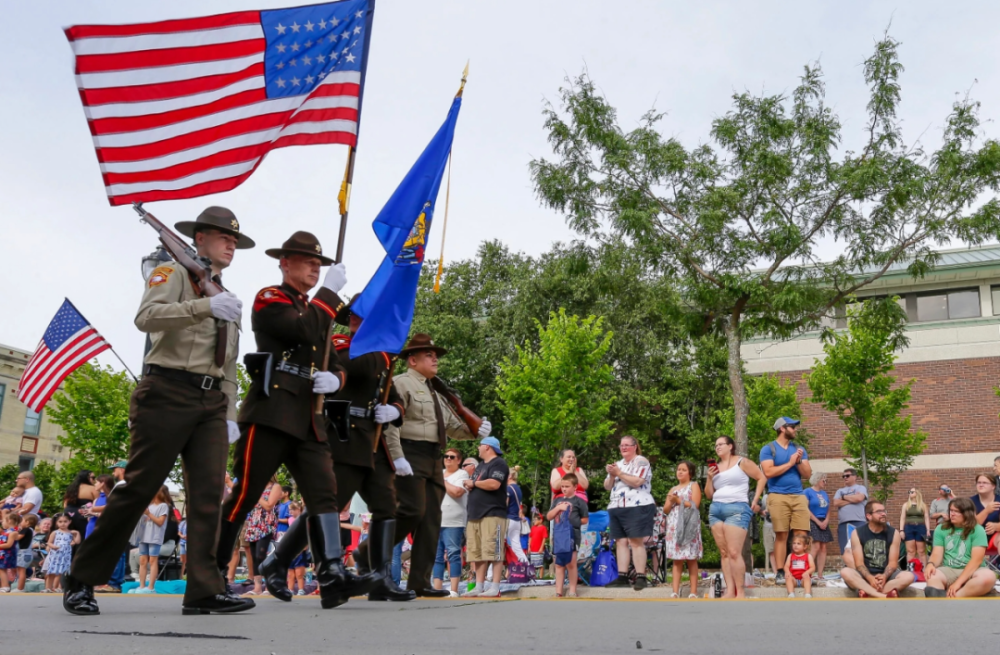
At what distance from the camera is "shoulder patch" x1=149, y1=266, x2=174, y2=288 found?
16.4 feet

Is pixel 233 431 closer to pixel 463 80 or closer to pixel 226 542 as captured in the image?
pixel 226 542

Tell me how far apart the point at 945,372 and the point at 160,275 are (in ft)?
114

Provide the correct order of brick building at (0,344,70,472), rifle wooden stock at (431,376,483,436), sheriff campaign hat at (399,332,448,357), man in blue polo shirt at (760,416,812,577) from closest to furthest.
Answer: sheriff campaign hat at (399,332,448,357), rifle wooden stock at (431,376,483,436), man in blue polo shirt at (760,416,812,577), brick building at (0,344,70,472)

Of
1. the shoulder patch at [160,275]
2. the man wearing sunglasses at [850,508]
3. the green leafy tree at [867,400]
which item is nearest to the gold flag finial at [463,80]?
the shoulder patch at [160,275]

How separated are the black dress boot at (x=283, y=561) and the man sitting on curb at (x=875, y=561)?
722 centimetres

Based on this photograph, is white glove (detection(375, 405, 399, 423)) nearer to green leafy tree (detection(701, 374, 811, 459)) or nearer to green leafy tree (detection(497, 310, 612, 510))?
green leafy tree (detection(497, 310, 612, 510))

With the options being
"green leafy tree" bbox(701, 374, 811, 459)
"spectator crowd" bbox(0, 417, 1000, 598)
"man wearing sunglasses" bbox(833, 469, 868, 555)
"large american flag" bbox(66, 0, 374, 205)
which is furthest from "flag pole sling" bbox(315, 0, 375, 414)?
"green leafy tree" bbox(701, 374, 811, 459)

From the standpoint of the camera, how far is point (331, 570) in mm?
5492

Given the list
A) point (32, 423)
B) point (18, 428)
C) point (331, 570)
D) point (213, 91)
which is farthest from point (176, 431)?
point (32, 423)

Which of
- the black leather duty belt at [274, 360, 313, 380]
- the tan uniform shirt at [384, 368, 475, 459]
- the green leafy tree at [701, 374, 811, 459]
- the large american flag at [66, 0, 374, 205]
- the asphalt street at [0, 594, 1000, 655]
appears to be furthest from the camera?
the green leafy tree at [701, 374, 811, 459]

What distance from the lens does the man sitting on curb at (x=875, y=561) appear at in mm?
10789

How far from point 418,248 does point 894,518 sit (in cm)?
3021

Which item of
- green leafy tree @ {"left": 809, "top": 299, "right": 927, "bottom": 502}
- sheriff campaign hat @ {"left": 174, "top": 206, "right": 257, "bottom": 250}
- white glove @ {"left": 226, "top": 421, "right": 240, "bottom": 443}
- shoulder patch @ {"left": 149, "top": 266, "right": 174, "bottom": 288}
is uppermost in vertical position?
green leafy tree @ {"left": 809, "top": 299, "right": 927, "bottom": 502}

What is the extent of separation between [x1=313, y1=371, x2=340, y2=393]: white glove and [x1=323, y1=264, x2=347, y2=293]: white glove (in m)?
0.57
